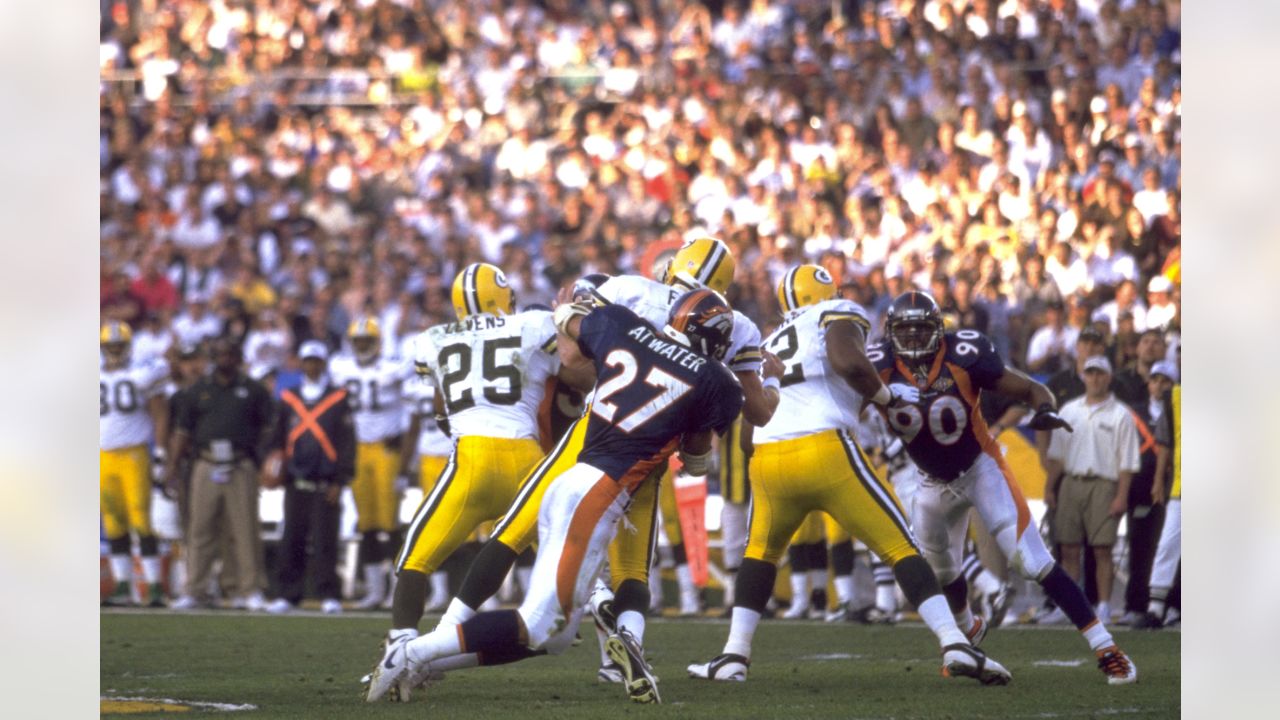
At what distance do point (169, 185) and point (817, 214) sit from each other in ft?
23.1

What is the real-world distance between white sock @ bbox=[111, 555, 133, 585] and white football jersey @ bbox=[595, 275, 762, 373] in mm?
6344

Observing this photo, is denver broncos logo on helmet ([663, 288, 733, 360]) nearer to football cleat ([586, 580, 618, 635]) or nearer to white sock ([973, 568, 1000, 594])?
football cleat ([586, 580, 618, 635])

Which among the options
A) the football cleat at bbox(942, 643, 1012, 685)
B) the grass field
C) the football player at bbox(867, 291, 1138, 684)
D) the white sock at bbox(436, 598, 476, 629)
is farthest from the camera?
the football player at bbox(867, 291, 1138, 684)

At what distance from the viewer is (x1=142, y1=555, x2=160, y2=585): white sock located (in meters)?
12.1

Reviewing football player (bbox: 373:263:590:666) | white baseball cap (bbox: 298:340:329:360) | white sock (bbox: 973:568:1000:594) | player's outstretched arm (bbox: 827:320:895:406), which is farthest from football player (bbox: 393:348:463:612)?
player's outstretched arm (bbox: 827:320:895:406)

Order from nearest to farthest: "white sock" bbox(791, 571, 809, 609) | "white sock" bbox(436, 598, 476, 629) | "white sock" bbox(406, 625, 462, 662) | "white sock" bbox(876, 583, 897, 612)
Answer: "white sock" bbox(406, 625, 462, 662) → "white sock" bbox(436, 598, 476, 629) → "white sock" bbox(876, 583, 897, 612) → "white sock" bbox(791, 571, 809, 609)

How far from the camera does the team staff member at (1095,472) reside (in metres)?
10.3

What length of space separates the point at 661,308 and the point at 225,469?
588 cm

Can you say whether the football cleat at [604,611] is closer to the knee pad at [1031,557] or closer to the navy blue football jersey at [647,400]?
the navy blue football jersey at [647,400]

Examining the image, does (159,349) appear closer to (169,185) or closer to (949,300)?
(169,185)

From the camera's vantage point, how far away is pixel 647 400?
6.11m

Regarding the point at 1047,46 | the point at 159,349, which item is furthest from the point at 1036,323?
the point at 159,349

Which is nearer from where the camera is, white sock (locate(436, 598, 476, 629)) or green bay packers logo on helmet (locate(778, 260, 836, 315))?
white sock (locate(436, 598, 476, 629))
